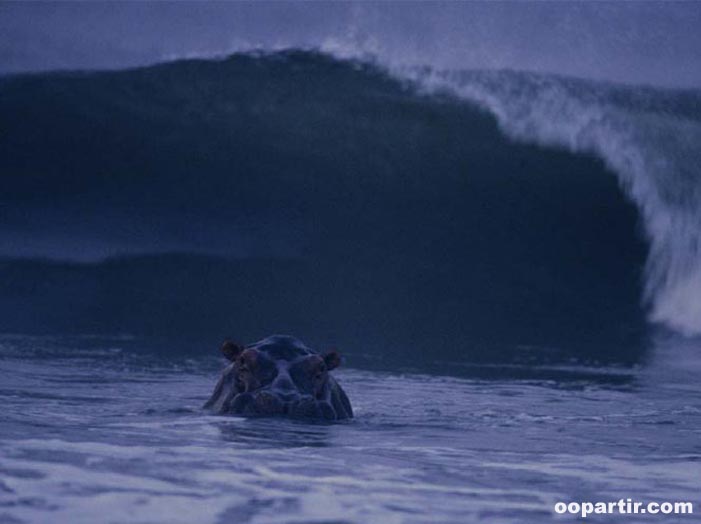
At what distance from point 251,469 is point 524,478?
3.82 feet

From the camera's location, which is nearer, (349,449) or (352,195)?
(349,449)

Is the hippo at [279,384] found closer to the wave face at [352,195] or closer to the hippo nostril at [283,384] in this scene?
the hippo nostril at [283,384]

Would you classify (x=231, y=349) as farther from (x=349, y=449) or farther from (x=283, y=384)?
(x=349, y=449)

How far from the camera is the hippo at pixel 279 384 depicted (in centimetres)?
849

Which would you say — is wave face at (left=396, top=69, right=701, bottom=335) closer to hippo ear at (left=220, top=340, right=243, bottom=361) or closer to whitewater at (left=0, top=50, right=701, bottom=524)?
whitewater at (left=0, top=50, right=701, bottom=524)

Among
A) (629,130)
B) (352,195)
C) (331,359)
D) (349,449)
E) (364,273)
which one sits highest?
(629,130)

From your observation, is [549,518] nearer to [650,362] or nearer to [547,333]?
[650,362]

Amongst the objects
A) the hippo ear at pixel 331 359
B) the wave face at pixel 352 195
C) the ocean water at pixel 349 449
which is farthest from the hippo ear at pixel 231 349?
the wave face at pixel 352 195

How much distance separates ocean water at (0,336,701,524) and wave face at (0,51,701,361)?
246 inches

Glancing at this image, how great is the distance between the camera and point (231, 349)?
9.02m

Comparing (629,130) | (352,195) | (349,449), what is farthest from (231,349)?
(629,130)

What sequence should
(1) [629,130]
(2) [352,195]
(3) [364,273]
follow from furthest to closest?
(2) [352,195] < (1) [629,130] < (3) [364,273]

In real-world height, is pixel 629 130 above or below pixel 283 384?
above

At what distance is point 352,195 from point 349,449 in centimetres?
1549
